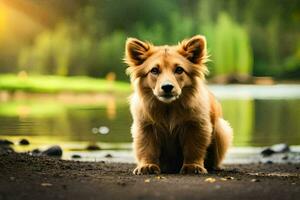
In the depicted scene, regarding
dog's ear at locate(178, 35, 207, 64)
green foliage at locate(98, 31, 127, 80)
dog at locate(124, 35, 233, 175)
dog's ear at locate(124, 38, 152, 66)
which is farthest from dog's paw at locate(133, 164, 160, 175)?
green foliage at locate(98, 31, 127, 80)

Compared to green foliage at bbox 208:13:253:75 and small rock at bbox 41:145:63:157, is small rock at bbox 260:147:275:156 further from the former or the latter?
green foliage at bbox 208:13:253:75

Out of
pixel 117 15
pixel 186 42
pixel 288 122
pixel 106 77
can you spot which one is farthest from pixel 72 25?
pixel 186 42

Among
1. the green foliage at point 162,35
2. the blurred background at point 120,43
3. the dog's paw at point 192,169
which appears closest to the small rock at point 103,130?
the dog's paw at point 192,169

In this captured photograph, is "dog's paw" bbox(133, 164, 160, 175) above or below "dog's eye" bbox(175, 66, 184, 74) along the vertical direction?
below

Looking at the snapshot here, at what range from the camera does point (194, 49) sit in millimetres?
10273

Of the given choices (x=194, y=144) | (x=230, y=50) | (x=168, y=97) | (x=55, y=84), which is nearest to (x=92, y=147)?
(x=194, y=144)

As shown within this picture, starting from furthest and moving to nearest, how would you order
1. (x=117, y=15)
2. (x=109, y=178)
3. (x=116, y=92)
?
(x=117, y=15)
(x=116, y=92)
(x=109, y=178)

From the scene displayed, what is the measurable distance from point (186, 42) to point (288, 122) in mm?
19737

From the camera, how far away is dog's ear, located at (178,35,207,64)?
1023cm

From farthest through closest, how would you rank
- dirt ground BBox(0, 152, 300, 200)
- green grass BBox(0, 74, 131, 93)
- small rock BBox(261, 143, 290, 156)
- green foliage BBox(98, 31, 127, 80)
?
green foliage BBox(98, 31, 127, 80)
green grass BBox(0, 74, 131, 93)
small rock BBox(261, 143, 290, 156)
dirt ground BBox(0, 152, 300, 200)

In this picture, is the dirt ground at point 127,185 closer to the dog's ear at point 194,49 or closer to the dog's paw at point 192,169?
the dog's paw at point 192,169

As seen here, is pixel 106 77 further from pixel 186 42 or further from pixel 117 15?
pixel 186 42

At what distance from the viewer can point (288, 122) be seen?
96.7 feet

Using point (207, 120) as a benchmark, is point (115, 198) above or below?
below
